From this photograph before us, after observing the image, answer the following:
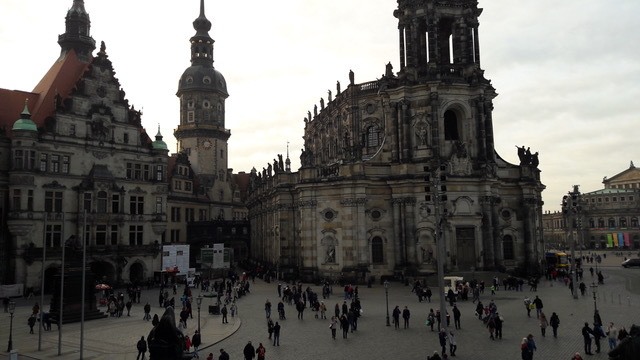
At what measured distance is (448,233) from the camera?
47.7 meters

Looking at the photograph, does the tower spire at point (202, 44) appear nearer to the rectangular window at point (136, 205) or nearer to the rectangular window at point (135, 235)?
the rectangular window at point (136, 205)

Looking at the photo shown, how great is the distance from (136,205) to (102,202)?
12.4 ft

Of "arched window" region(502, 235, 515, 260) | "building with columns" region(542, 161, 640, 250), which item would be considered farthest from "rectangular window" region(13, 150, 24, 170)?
"building with columns" region(542, 161, 640, 250)

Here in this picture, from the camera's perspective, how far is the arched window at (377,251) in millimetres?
48844

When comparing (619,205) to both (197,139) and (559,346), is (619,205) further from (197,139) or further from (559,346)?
(559,346)

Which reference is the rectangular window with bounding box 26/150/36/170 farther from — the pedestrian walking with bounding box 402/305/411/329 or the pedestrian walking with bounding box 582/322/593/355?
the pedestrian walking with bounding box 582/322/593/355

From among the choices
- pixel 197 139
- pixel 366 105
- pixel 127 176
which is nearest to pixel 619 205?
pixel 366 105

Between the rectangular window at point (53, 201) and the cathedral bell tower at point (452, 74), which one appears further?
the cathedral bell tower at point (452, 74)

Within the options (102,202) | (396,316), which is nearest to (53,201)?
(102,202)

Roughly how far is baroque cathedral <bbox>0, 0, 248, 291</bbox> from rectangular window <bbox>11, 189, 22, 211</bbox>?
80 mm

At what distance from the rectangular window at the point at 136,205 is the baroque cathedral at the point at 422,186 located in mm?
15143

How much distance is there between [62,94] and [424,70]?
122 ft

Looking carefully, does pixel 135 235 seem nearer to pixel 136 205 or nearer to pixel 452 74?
pixel 136 205

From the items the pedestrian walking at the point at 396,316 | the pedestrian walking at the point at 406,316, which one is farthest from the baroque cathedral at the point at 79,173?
the pedestrian walking at the point at 406,316
